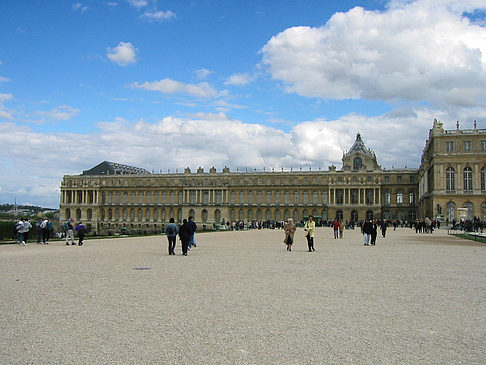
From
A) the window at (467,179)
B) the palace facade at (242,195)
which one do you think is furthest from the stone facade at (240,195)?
the window at (467,179)

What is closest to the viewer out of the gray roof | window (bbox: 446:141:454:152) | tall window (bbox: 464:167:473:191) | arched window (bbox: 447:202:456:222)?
tall window (bbox: 464:167:473:191)

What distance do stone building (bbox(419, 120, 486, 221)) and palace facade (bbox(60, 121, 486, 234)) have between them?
12009 mm

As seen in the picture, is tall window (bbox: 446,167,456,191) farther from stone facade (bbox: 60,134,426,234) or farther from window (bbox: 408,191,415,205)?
window (bbox: 408,191,415,205)

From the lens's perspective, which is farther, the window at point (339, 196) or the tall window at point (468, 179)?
the window at point (339, 196)

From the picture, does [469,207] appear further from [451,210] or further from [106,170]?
[106,170]

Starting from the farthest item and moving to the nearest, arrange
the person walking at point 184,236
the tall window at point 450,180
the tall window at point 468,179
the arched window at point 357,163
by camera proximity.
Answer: the arched window at point 357,163, the tall window at point 450,180, the tall window at point 468,179, the person walking at point 184,236

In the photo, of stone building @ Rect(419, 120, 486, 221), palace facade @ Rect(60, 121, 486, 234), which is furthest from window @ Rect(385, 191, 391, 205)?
stone building @ Rect(419, 120, 486, 221)

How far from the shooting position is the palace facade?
293 feet

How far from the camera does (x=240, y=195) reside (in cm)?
9781

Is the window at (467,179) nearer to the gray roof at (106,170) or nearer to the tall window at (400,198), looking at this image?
the tall window at (400,198)

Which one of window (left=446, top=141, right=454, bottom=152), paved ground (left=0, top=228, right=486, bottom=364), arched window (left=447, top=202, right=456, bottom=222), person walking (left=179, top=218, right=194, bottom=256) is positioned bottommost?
paved ground (left=0, top=228, right=486, bottom=364)

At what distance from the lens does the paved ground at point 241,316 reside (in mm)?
5723

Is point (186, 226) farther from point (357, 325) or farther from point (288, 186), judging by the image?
point (288, 186)

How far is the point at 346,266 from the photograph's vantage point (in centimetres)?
1445
